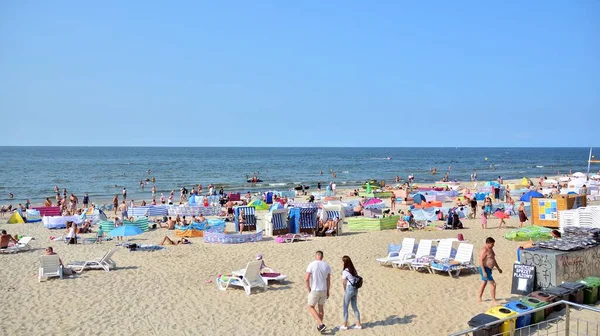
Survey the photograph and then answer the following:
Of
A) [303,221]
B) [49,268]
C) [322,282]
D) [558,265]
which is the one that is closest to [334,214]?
[303,221]

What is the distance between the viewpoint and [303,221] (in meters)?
17.7

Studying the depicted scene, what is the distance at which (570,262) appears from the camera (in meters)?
9.27

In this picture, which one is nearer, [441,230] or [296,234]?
[296,234]

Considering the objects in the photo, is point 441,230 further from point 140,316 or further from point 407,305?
point 140,316

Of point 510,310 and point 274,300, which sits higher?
point 510,310

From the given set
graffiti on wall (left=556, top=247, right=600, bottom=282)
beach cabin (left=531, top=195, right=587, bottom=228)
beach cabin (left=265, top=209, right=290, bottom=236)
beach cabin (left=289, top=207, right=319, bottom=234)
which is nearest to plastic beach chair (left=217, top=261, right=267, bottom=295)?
graffiti on wall (left=556, top=247, right=600, bottom=282)

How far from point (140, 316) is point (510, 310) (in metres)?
5.86

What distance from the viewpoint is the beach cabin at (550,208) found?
1692cm

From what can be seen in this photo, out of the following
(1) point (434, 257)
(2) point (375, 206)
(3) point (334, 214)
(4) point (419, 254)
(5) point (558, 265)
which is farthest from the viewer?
(2) point (375, 206)

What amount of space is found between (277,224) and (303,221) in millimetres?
876

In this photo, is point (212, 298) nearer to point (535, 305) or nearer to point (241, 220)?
point (535, 305)

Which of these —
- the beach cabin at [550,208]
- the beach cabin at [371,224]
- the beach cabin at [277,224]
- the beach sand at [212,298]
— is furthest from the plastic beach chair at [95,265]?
the beach cabin at [550,208]

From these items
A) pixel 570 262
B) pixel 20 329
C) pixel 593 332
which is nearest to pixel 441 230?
pixel 570 262

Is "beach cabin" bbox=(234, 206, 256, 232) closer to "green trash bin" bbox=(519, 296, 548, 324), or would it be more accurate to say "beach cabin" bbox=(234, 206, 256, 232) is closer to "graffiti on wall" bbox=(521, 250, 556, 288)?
"graffiti on wall" bbox=(521, 250, 556, 288)
